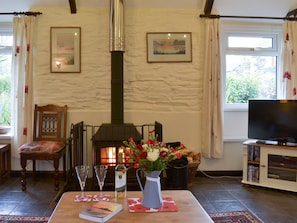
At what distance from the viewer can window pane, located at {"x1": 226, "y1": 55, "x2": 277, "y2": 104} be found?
425 cm

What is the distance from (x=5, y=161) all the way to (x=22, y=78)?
109cm

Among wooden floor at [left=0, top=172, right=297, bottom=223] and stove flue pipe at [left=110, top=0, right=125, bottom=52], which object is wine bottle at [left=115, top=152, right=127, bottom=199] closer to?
wooden floor at [left=0, top=172, right=297, bottom=223]

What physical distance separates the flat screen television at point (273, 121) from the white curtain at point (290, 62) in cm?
52

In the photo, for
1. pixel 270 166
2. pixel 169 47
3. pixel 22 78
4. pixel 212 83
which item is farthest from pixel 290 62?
pixel 22 78

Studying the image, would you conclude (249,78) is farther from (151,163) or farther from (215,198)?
(151,163)

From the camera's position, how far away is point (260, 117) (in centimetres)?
367

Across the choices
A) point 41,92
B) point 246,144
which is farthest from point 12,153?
point 246,144

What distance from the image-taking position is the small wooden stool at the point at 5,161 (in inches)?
145

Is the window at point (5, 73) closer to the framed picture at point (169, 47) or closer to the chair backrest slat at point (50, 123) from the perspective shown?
the chair backrest slat at point (50, 123)

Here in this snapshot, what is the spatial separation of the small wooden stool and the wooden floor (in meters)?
0.09

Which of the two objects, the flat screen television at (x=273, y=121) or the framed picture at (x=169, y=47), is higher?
the framed picture at (x=169, y=47)

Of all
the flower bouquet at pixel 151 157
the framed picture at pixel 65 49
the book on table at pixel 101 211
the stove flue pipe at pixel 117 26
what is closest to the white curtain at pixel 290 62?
the stove flue pipe at pixel 117 26

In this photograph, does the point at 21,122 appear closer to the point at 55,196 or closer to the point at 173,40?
the point at 55,196

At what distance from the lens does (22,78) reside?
12.6ft
